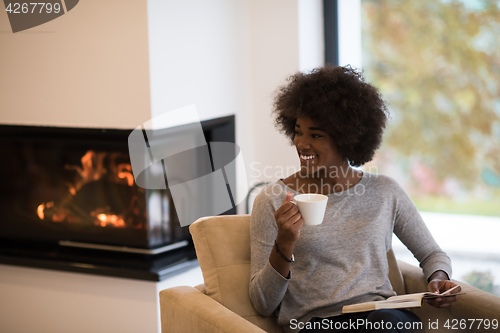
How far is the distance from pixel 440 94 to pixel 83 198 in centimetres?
201

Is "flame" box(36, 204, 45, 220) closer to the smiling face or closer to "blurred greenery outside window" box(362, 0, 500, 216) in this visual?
the smiling face

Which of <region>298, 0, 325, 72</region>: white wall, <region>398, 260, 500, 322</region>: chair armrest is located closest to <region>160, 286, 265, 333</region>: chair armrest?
<region>398, 260, 500, 322</region>: chair armrest

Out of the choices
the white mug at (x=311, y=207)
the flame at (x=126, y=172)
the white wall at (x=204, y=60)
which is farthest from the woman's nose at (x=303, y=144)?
the flame at (x=126, y=172)

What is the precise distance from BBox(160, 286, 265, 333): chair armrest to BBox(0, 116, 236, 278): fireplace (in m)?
0.79

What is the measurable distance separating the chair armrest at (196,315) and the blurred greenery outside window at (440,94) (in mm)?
1753

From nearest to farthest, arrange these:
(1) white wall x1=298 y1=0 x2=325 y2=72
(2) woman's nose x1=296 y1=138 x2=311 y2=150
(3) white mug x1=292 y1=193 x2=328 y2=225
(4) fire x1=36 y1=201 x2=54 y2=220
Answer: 1. (3) white mug x1=292 y1=193 x2=328 y2=225
2. (2) woman's nose x1=296 y1=138 x2=311 y2=150
3. (4) fire x1=36 y1=201 x2=54 y2=220
4. (1) white wall x1=298 y1=0 x2=325 y2=72

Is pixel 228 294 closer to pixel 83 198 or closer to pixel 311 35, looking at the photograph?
pixel 83 198

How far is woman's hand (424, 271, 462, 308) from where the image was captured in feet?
4.67

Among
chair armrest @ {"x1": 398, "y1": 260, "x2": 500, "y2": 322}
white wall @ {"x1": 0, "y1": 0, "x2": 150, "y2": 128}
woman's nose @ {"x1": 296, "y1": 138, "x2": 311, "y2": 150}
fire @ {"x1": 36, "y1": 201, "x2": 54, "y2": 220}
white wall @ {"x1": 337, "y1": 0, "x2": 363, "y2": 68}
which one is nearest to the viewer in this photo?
chair armrest @ {"x1": 398, "y1": 260, "x2": 500, "y2": 322}

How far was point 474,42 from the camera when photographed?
8.73 feet

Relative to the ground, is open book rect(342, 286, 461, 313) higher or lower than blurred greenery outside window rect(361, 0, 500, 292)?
lower

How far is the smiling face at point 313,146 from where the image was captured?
1.54 metres

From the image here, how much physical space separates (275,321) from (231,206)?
1155mm

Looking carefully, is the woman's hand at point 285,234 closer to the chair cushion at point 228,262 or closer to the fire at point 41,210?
the chair cushion at point 228,262
